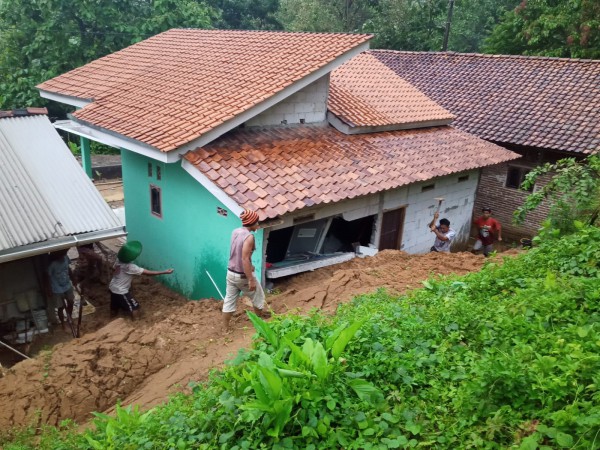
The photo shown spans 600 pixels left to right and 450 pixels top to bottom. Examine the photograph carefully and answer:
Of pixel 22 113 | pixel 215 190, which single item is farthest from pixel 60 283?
pixel 22 113

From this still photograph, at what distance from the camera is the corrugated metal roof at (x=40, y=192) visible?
6430 millimetres

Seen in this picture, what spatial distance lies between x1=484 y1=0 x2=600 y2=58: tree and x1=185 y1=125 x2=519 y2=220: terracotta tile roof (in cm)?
1180

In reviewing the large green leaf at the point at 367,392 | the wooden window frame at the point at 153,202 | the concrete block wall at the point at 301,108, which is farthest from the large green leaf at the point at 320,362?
the wooden window frame at the point at 153,202

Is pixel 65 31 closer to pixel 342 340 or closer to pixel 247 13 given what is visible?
pixel 247 13

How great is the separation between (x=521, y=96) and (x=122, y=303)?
→ 554 inches

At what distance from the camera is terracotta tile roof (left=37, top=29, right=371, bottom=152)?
909 cm

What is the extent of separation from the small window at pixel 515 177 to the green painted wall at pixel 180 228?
1062cm

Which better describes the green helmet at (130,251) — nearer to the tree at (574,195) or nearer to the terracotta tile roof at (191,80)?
the terracotta tile roof at (191,80)

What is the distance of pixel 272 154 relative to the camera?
906 cm

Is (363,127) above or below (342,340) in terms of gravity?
below

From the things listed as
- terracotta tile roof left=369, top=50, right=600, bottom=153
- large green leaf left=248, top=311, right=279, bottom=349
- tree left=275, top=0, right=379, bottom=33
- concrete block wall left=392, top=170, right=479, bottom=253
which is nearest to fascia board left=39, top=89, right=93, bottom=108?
concrete block wall left=392, top=170, right=479, bottom=253

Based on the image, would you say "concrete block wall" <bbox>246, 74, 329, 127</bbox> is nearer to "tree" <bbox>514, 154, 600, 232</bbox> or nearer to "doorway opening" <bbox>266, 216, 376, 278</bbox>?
"doorway opening" <bbox>266, 216, 376, 278</bbox>

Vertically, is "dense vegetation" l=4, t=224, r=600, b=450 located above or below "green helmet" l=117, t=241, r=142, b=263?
above

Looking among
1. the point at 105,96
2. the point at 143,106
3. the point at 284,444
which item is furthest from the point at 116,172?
the point at 284,444
